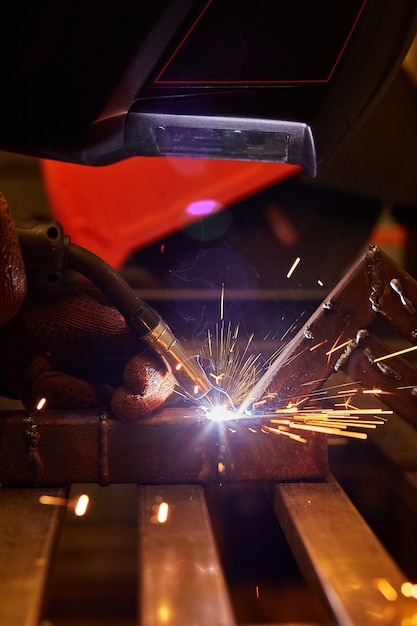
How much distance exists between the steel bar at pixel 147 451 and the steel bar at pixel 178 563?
0.21 feet

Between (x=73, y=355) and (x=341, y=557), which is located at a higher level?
(x=73, y=355)

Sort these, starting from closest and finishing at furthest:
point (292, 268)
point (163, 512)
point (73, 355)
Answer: point (163, 512), point (73, 355), point (292, 268)

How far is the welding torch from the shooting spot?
1.42 m

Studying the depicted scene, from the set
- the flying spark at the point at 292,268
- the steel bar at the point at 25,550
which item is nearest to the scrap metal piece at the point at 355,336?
the steel bar at the point at 25,550

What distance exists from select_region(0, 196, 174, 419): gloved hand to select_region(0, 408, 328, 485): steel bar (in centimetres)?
7

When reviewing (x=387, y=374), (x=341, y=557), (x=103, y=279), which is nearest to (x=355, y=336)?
(x=387, y=374)

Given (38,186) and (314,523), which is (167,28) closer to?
(314,523)

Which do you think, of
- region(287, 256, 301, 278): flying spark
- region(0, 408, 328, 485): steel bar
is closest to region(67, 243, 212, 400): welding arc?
region(0, 408, 328, 485): steel bar

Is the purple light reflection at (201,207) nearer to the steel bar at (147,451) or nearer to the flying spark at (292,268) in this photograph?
the flying spark at (292,268)

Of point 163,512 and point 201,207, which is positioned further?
point 201,207

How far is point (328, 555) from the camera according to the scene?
3.91ft

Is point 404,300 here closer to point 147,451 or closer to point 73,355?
point 147,451

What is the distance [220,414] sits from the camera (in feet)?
5.18

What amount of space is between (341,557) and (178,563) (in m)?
0.33
